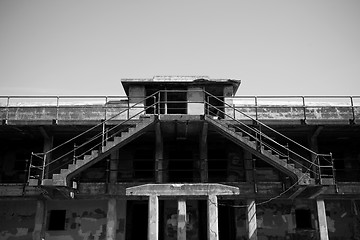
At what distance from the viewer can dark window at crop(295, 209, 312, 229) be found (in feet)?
58.9

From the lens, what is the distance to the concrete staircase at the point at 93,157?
13836 mm

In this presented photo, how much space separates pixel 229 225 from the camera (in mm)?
18406

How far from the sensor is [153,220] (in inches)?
563

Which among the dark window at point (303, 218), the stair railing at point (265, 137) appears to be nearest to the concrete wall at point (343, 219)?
the dark window at point (303, 218)

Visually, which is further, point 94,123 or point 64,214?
point 64,214

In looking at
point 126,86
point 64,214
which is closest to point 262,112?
point 126,86

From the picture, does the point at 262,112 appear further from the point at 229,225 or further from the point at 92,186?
the point at 92,186

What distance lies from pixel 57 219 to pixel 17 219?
1.84 meters

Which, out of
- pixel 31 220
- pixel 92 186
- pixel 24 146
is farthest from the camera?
pixel 24 146

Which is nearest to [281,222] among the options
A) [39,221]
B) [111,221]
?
[111,221]

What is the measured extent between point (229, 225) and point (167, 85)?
24.7ft

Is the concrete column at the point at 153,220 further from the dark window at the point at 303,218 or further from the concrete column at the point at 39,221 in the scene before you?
the dark window at the point at 303,218

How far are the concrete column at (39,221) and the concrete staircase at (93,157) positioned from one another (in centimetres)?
225

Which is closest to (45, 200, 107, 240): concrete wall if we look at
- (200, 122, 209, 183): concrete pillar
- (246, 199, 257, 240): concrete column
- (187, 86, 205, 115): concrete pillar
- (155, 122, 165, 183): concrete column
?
(155, 122, 165, 183): concrete column
